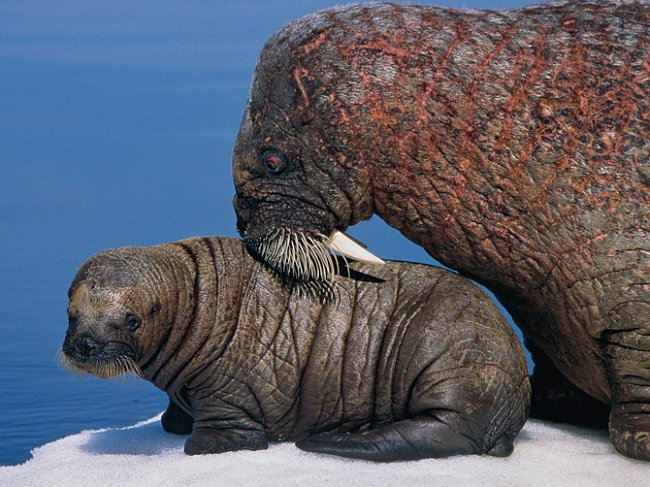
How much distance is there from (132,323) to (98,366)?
299mm

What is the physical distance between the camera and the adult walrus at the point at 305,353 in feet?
20.3

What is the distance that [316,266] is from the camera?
21.1 feet

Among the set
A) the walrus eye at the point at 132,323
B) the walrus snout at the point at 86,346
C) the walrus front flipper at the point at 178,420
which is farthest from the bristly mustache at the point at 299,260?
the walrus front flipper at the point at 178,420

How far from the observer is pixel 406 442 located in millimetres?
6082

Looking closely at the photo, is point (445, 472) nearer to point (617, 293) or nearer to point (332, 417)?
point (332, 417)

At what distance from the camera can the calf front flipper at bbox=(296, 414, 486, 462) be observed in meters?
6.08

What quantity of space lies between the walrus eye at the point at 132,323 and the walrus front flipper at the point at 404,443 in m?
1.17

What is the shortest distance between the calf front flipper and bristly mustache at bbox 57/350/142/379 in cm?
112

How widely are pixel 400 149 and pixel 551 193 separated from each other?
86cm

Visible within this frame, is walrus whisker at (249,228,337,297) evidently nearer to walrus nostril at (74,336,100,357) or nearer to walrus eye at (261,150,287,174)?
walrus eye at (261,150,287,174)

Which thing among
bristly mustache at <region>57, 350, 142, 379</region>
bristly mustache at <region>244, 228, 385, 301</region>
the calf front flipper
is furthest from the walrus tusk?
bristly mustache at <region>57, 350, 142, 379</region>

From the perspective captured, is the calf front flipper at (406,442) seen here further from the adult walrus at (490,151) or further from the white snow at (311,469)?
the adult walrus at (490,151)

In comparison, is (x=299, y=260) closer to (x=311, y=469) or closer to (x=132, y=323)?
(x=132, y=323)

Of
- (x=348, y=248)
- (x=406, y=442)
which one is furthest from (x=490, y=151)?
(x=406, y=442)
